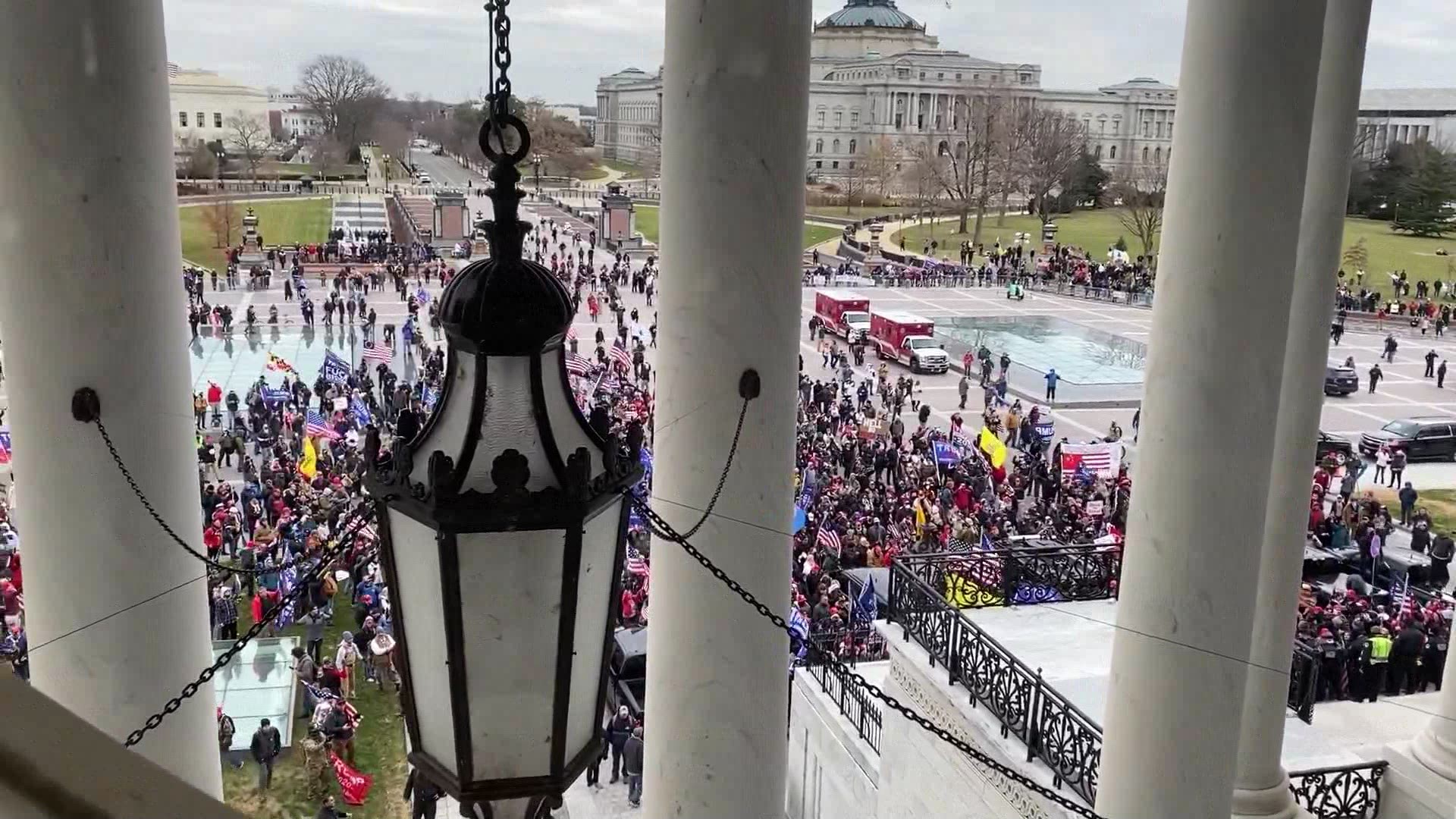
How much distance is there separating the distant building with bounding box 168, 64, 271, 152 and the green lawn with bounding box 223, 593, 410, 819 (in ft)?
397

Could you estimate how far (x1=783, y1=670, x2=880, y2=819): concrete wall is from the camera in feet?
47.4

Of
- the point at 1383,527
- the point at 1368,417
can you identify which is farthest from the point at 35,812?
the point at 1368,417

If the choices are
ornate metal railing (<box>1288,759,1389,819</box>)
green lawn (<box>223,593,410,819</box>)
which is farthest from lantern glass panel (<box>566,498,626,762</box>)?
green lawn (<box>223,593,410,819</box>)

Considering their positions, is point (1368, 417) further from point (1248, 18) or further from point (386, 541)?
point (386, 541)

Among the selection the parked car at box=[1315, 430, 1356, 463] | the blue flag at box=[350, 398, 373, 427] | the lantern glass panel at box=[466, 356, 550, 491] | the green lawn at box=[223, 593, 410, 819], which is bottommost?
the green lawn at box=[223, 593, 410, 819]

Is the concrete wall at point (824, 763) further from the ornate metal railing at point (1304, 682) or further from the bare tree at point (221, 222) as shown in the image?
the bare tree at point (221, 222)

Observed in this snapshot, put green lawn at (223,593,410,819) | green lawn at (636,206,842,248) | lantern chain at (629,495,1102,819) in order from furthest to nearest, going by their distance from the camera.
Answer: green lawn at (636,206,842,248), green lawn at (223,593,410,819), lantern chain at (629,495,1102,819)

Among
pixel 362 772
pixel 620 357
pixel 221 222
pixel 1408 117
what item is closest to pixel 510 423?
pixel 362 772

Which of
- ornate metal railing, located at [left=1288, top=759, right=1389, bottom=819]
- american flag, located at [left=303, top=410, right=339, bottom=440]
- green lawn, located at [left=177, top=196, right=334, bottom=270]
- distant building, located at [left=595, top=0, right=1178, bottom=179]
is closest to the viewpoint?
ornate metal railing, located at [left=1288, top=759, right=1389, bottom=819]

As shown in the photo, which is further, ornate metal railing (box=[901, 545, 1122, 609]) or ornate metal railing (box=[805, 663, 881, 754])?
ornate metal railing (box=[901, 545, 1122, 609])

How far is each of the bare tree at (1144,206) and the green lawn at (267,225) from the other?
6582 cm

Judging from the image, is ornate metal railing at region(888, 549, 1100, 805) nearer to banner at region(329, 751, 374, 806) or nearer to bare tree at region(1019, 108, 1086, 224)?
banner at region(329, 751, 374, 806)

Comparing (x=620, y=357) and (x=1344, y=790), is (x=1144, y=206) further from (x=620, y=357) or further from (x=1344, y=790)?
(x=1344, y=790)

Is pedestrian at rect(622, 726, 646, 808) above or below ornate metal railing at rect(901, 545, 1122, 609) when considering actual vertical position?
below
